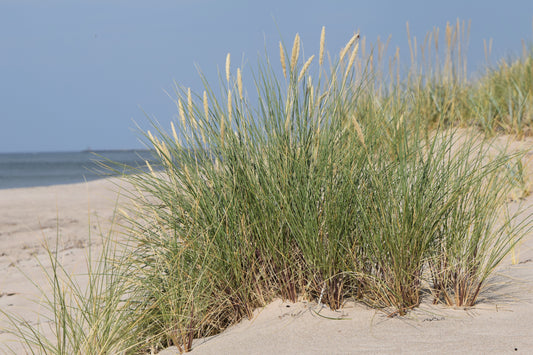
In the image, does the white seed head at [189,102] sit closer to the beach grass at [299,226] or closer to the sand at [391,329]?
the beach grass at [299,226]

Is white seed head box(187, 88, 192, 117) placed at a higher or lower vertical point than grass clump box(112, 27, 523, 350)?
higher

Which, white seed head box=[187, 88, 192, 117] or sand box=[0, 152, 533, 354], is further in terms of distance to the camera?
white seed head box=[187, 88, 192, 117]

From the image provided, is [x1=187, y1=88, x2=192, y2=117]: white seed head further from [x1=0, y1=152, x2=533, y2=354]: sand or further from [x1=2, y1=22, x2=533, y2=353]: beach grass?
[x1=0, y1=152, x2=533, y2=354]: sand

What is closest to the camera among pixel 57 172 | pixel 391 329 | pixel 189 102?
pixel 391 329

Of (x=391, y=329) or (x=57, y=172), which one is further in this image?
(x=57, y=172)

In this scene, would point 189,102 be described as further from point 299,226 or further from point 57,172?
point 57,172

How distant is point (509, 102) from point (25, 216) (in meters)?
6.54

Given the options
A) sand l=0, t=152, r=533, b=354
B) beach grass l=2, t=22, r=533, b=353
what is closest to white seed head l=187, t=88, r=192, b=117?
beach grass l=2, t=22, r=533, b=353

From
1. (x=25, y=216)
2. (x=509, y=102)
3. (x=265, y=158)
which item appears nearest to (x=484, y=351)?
(x=265, y=158)

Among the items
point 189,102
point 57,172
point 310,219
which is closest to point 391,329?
point 310,219

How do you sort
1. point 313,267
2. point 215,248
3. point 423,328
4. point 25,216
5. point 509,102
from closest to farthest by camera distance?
point 423,328 → point 313,267 → point 215,248 → point 509,102 → point 25,216

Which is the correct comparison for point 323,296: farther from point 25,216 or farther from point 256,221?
point 25,216

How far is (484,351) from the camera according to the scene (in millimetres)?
1619

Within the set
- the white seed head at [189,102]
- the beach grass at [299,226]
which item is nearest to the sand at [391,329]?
the beach grass at [299,226]
